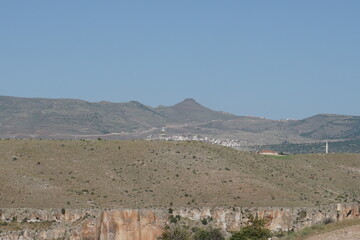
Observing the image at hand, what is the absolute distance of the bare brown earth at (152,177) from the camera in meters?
77.7

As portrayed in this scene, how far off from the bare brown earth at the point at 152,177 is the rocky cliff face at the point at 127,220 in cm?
355

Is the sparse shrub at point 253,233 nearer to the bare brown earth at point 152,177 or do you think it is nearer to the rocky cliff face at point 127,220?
the rocky cliff face at point 127,220

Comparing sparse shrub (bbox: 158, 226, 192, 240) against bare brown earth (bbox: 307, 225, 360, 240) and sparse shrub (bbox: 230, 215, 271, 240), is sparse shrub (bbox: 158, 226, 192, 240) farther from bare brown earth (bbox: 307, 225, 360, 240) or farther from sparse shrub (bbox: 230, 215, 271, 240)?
bare brown earth (bbox: 307, 225, 360, 240)

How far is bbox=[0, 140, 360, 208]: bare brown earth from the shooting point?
77688 millimetres

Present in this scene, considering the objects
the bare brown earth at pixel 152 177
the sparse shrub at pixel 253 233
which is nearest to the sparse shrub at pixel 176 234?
the sparse shrub at pixel 253 233

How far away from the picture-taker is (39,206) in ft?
236

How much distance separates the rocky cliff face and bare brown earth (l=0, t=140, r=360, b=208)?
355 centimetres

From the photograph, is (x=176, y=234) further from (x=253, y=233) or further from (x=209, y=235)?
(x=253, y=233)

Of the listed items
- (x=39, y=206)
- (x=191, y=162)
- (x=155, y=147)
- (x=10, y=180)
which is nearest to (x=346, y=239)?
(x=39, y=206)

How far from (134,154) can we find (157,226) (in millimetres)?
26672

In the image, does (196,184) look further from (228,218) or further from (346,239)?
(346,239)

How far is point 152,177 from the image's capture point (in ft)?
285

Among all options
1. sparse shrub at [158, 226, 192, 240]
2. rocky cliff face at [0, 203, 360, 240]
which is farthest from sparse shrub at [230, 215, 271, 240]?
rocky cliff face at [0, 203, 360, 240]

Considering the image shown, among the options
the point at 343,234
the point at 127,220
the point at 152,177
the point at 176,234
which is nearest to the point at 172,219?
the point at 127,220
